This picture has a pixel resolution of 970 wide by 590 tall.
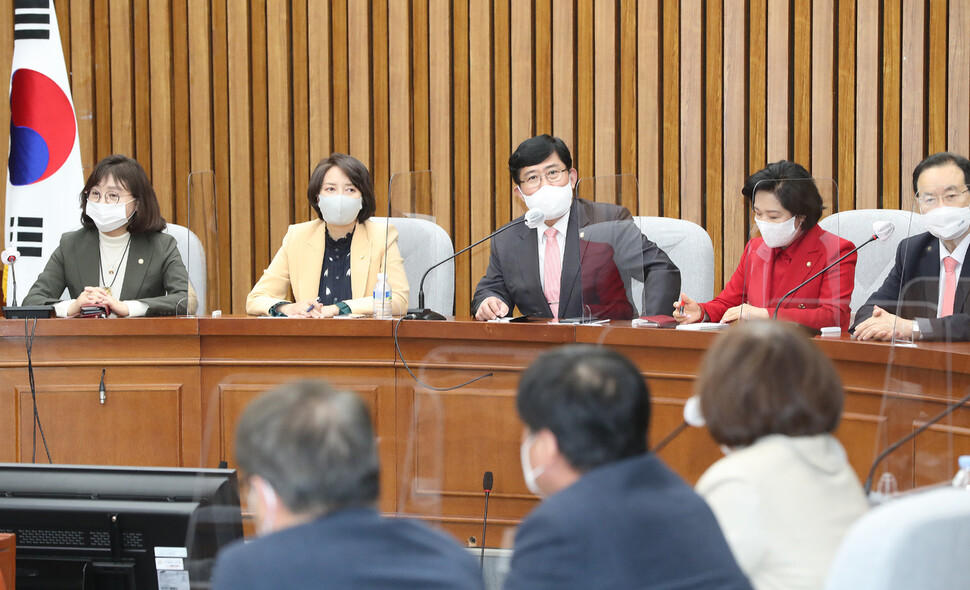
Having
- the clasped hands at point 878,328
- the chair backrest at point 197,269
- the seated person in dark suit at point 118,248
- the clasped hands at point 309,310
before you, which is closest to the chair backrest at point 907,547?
the clasped hands at point 878,328

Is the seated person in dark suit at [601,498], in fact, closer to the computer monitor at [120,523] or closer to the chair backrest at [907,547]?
the chair backrest at [907,547]

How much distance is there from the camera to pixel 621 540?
3.97 feet

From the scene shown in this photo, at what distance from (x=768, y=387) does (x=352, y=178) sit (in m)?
2.51

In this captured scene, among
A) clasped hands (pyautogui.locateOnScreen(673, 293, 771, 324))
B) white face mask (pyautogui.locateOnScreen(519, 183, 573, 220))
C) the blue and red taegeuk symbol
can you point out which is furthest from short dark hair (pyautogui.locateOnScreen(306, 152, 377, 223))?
the blue and red taegeuk symbol

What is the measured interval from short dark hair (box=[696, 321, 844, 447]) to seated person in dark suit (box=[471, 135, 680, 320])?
1.56 meters

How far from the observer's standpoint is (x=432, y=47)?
5070 mm

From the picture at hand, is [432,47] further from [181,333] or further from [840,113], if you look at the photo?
[181,333]

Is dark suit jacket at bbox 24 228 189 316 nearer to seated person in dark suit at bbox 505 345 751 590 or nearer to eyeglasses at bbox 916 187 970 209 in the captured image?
eyeglasses at bbox 916 187 970 209

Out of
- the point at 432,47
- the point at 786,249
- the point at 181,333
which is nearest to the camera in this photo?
the point at 786,249

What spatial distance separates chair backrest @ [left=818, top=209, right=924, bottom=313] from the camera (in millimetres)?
3240

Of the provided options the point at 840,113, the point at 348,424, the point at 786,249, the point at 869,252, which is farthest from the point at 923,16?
the point at 348,424

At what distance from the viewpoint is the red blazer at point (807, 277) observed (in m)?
2.83

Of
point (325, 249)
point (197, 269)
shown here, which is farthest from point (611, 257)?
point (197, 269)

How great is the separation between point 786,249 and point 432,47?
2.70 m
